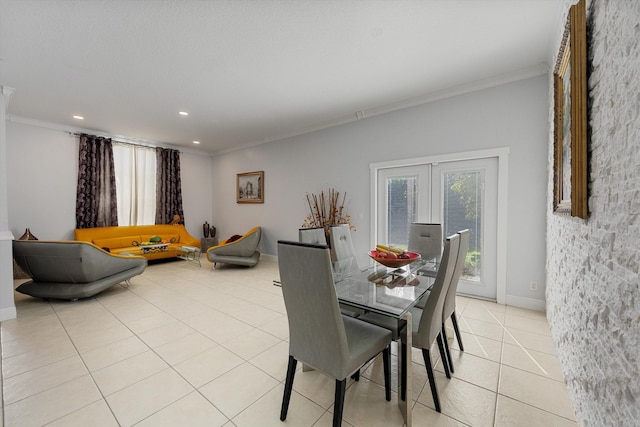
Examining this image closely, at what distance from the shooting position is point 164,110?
418 centimetres

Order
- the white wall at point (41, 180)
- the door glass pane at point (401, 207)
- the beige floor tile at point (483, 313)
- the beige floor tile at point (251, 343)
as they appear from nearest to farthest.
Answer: the beige floor tile at point (251, 343) → the beige floor tile at point (483, 313) → the door glass pane at point (401, 207) → the white wall at point (41, 180)

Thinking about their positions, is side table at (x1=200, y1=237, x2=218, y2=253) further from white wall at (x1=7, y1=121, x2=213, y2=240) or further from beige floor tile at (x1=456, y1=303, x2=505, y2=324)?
beige floor tile at (x1=456, y1=303, x2=505, y2=324)

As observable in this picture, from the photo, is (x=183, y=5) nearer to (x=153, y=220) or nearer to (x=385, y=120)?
(x=385, y=120)

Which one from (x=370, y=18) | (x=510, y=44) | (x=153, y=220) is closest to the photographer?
(x=370, y=18)

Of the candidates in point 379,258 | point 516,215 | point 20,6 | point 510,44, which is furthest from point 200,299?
point 510,44

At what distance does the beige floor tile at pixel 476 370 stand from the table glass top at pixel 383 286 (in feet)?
2.22

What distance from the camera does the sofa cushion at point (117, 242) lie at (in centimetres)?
525

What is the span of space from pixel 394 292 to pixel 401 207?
2.44m

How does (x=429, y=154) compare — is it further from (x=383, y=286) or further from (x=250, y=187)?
→ (x=250, y=187)

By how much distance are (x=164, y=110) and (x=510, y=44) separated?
181 inches

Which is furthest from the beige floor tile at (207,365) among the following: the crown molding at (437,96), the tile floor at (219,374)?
the crown molding at (437,96)

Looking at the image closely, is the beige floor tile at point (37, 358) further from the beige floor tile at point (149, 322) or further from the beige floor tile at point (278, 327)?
the beige floor tile at point (278, 327)

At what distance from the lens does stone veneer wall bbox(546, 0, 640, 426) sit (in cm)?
90

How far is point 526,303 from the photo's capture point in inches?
122
